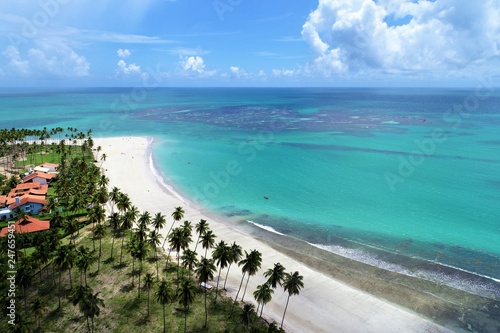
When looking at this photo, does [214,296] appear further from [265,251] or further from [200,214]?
[200,214]

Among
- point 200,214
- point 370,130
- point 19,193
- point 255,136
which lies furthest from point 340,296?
point 370,130

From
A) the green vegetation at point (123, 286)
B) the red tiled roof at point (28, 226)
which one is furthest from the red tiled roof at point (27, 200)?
the green vegetation at point (123, 286)

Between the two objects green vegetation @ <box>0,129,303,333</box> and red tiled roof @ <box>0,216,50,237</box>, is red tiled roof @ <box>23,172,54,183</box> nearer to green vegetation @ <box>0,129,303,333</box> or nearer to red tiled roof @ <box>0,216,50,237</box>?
red tiled roof @ <box>0,216,50,237</box>

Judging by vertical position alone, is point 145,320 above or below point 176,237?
below

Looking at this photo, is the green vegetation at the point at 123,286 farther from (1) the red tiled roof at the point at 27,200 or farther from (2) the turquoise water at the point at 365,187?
(2) the turquoise water at the point at 365,187

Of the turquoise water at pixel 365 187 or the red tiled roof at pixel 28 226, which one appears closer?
the red tiled roof at pixel 28 226

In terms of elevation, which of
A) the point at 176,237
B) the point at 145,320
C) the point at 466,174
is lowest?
the point at 145,320

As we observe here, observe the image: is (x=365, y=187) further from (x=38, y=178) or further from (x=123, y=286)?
(x=38, y=178)

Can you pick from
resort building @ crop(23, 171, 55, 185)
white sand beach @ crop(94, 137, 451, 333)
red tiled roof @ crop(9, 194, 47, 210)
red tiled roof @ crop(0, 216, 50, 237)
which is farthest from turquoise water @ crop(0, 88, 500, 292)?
red tiled roof @ crop(0, 216, 50, 237)
